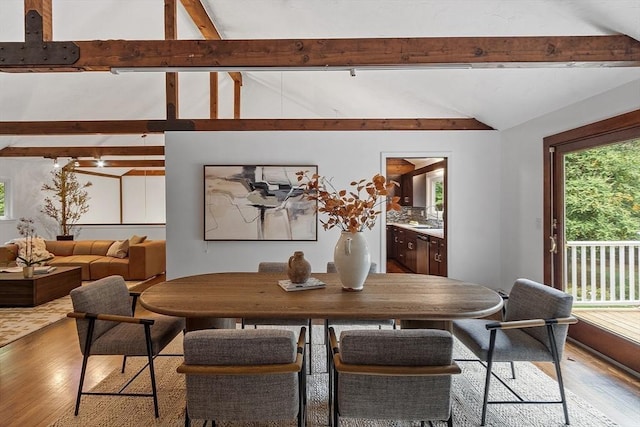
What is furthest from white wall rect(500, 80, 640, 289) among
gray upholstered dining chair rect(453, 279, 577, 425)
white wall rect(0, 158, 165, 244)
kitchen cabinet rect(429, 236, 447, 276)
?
white wall rect(0, 158, 165, 244)

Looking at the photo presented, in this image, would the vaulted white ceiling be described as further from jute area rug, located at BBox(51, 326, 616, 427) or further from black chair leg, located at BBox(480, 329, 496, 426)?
jute area rug, located at BBox(51, 326, 616, 427)

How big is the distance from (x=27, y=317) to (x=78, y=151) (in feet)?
13.1

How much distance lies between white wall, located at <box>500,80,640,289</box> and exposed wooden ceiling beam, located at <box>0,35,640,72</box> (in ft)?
2.64

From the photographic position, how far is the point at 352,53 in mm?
2365

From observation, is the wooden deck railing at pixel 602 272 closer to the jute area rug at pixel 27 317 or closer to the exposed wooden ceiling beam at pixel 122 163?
the jute area rug at pixel 27 317

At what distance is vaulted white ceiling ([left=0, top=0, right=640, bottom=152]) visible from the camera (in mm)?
2463

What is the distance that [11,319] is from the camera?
3814 millimetres

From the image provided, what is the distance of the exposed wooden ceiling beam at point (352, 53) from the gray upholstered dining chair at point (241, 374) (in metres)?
1.84

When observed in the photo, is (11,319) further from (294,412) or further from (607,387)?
(607,387)

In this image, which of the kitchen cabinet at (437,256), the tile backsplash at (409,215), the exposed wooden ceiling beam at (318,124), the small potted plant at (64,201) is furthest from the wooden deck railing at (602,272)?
the small potted plant at (64,201)

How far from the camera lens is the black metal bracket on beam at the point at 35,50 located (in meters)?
2.34

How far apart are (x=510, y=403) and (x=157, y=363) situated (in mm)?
2532

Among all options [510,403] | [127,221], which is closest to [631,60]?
[510,403]

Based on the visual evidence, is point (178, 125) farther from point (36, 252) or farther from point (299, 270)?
point (299, 270)
